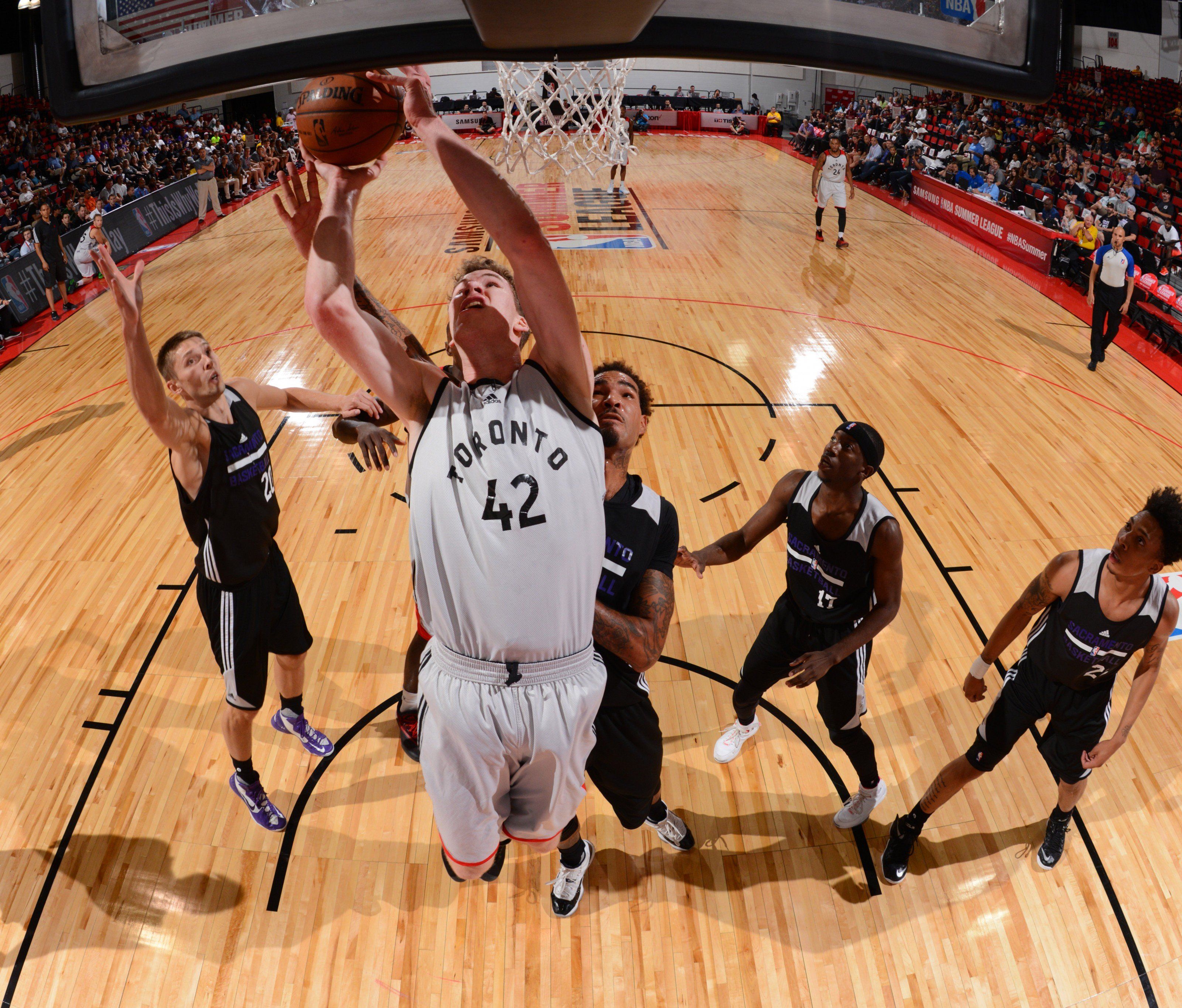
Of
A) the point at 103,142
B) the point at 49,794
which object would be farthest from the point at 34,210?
the point at 49,794

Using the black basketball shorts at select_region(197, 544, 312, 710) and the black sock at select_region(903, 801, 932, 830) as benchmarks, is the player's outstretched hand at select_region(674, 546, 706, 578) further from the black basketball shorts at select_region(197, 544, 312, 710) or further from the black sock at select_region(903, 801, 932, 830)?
the black basketball shorts at select_region(197, 544, 312, 710)

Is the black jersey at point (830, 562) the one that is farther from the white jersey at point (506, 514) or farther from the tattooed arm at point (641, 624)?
Answer: the white jersey at point (506, 514)

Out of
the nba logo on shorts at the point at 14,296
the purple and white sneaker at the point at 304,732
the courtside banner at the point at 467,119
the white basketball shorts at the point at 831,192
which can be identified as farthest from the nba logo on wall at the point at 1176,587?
the courtside banner at the point at 467,119

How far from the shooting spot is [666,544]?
9.89 ft

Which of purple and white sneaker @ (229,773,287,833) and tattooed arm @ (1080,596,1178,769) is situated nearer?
tattooed arm @ (1080,596,1178,769)

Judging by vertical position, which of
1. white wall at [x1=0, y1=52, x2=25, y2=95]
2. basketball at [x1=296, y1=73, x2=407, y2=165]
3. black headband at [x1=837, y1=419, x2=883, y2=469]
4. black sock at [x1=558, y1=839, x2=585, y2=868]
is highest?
white wall at [x1=0, y1=52, x2=25, y2=95]

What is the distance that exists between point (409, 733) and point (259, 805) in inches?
29.5

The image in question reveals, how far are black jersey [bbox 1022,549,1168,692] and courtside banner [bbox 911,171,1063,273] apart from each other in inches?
428

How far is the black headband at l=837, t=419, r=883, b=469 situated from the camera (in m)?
3.35

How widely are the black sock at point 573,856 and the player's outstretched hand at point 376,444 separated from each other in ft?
5.55

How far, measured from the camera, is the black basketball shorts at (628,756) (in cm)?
303

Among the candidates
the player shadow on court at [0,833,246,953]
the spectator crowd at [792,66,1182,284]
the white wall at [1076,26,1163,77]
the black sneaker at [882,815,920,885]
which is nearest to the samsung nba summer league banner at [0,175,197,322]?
the player shadow on court at [0,833,246,953]

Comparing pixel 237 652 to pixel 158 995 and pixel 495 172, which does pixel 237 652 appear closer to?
pixel 158 995

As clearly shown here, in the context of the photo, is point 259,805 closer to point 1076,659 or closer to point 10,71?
point 1076,659
